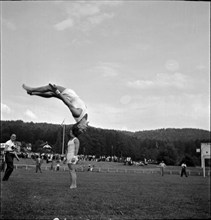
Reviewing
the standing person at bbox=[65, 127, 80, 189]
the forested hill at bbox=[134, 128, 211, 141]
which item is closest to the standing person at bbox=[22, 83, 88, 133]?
the standing person at bbox=[65, 127, 80, 189]

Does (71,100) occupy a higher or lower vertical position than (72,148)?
higher

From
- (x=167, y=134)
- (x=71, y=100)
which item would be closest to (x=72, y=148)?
(x=71, y=100)

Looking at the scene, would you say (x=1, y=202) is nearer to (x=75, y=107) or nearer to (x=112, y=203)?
(x=112, y=203)

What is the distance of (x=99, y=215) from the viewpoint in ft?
15.2

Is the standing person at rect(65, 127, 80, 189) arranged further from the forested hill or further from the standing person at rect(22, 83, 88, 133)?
the forested hill

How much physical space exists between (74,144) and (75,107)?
304 mm

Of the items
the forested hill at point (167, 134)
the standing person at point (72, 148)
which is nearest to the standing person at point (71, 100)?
the standing person at point (72, 148)

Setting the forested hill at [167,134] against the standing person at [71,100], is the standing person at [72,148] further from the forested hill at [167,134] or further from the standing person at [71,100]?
the forested hill at [167,134]

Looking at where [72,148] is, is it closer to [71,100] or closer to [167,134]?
[71,100]

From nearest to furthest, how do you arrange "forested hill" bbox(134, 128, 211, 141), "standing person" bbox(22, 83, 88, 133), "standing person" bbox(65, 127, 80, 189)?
1. "standing person" bbox(22, 83, 88, 133)
2. "standing person" bbox(65, 127, 80, 189)
3. "forested hill" bbox(134, 128, 211, 141)

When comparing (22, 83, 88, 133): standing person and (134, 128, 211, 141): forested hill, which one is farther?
(134, 128, 211, 141): forested hill

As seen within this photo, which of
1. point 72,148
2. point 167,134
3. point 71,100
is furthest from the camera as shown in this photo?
point 167,134

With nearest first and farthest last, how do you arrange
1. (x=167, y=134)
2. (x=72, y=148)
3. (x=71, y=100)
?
1. (x=71, y=100)
2. (x=72, y=148)
3. (x=167, y=134)

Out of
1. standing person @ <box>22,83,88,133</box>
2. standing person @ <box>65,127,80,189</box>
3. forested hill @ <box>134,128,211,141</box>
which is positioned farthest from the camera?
forested hill @ <box>134,128,211,141</box>
